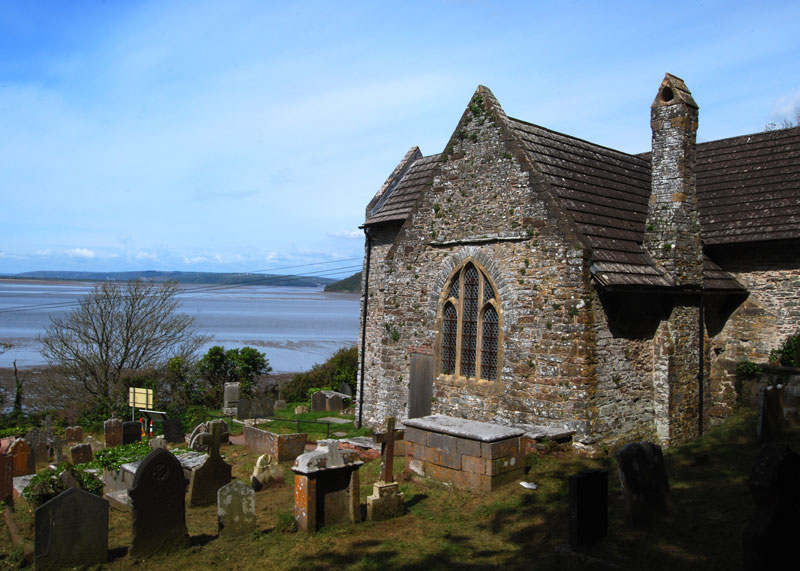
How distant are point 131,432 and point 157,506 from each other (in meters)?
11.5

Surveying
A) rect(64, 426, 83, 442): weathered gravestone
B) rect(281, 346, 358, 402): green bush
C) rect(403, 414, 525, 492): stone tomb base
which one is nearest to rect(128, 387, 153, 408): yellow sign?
rect(64, 426, 83, 442): weathered gravestone

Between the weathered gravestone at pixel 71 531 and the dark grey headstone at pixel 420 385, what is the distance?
9136 millimetres

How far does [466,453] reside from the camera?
437 inches

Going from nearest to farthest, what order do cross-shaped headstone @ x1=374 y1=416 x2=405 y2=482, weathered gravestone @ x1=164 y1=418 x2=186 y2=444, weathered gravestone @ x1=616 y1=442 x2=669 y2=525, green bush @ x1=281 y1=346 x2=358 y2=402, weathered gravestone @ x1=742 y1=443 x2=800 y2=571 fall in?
1. weathered gravestone @ x1=742 y1=443 x2=800 y2=571
2. weathered gravestone @ x1=616 y1=442 x2=669 y2=525
3. cross-shaped headstone @ x1=374 y1=416 x2=405 y2=482
4. weathered gravestone @ x1=164 y1=418 x2=186 y2=444
5. green bush @ x1=281 y1=346 x2=358 y2=402

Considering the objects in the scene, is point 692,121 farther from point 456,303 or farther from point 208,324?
point 208,324

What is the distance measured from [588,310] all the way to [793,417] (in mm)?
4838

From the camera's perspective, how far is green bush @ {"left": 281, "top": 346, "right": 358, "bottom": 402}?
29.7 meters

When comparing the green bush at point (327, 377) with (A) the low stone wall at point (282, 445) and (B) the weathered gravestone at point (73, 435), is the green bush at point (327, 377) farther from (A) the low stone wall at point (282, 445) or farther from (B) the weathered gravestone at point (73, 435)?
(A) the low stone wall at point (282, 445)

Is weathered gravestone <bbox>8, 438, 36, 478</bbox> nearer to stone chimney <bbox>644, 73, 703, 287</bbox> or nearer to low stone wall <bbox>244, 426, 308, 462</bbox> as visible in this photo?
low stone wall <bbox>244, 426, 308, 462</bbox>

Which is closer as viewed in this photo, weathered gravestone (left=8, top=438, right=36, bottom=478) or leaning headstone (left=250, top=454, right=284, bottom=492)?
leaning headstone (left=250, top=454, right=284, bottom=492)

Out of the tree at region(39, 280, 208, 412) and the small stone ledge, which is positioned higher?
the small stone ledge

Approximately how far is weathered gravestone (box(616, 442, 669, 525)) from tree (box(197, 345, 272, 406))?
25524 mm

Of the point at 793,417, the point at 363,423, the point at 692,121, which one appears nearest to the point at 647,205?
the point at 692,121

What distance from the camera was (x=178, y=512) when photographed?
8789 mm
